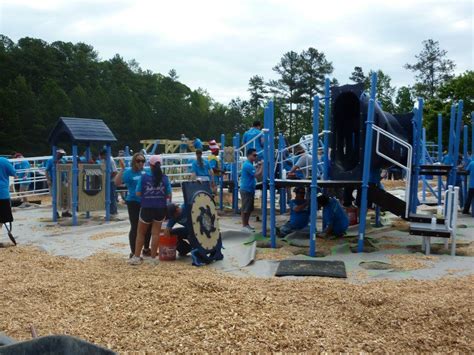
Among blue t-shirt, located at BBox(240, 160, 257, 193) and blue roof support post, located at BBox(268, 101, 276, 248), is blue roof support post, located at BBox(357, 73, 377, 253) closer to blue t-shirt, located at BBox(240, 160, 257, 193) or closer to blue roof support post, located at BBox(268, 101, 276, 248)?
blue roof support post, located at BBox(268, 101, 276, 248)

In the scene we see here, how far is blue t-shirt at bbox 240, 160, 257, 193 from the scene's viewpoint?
10373 mm

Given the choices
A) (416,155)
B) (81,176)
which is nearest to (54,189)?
(81,176)

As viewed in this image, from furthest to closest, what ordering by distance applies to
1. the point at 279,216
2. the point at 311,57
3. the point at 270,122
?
1. the point at 311,57
2. the point at 279,216
3. the point at 270,122

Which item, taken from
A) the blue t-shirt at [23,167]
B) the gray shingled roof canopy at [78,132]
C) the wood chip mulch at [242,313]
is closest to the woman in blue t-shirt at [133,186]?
the wood chip mulch at [242,313]

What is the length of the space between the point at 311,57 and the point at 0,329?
180ft

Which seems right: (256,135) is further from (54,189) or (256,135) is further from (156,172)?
(156,172)

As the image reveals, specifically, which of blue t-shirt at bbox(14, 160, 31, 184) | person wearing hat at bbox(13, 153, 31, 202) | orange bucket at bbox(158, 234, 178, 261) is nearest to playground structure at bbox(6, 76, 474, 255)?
orange bucket at bbox(158, 234, 178, 261)

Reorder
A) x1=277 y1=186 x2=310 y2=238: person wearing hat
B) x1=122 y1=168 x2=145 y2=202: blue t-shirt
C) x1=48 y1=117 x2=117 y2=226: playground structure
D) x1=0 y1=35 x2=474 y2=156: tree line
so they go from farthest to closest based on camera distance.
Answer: x1=0 y1=35 x2=474 y2=156: tree line < x1=48 y1=117 x2=117 y2=226: playground structure < x1=277 y1=186 x2=310 y2=238: person wearing hat < x1=122 y1=168 x2=145 y2=202: blue t-shirt

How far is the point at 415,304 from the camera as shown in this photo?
5062mm

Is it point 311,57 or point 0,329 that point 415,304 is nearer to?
point 0,329

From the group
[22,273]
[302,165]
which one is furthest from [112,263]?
[302,165]

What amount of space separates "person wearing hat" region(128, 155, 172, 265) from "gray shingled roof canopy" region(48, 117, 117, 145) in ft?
15.9

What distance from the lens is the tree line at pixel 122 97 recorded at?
43.1 metres

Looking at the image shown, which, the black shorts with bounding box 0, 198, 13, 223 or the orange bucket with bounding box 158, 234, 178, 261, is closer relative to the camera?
the orange bucket with bounding box 158, 234, 178, 261
